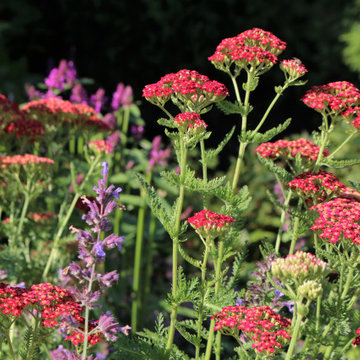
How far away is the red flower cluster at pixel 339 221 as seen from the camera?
1.98 metres

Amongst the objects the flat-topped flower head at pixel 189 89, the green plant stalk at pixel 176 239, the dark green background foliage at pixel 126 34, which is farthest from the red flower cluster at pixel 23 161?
the dark green background foliage at pixel 126 34

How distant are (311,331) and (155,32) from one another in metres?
6.31

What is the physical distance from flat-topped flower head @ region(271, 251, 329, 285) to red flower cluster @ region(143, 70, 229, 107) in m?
0.60

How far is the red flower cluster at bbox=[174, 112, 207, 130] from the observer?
76.8 inches

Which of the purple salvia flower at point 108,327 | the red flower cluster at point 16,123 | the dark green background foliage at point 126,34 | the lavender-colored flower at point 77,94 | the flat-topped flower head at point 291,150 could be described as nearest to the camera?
the purple salvia flower at point 108,327

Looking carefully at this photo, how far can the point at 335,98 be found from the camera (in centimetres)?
230

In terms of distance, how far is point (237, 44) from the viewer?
2246 millimetres

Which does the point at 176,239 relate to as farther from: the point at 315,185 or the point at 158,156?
the point at 158,156

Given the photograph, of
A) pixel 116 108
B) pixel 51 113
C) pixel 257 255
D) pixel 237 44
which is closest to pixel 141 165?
pixel 116 108

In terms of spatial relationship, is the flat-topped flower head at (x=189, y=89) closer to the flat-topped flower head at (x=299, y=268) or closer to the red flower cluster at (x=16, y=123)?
the flat-topped flower head at (x=299, y=268)

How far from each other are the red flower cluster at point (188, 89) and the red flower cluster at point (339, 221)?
49 cm

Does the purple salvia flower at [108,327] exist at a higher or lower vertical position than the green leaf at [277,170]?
lower

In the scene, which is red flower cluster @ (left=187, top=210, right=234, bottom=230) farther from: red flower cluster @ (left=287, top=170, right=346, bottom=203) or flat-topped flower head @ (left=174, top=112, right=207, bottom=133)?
red flower cluster @ (left=287, top=170, right=346, bottom=203)

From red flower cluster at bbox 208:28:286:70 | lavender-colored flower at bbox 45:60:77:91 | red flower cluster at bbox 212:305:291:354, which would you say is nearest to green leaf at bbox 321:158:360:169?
red flower cluster at bbox 208:28:286:70
